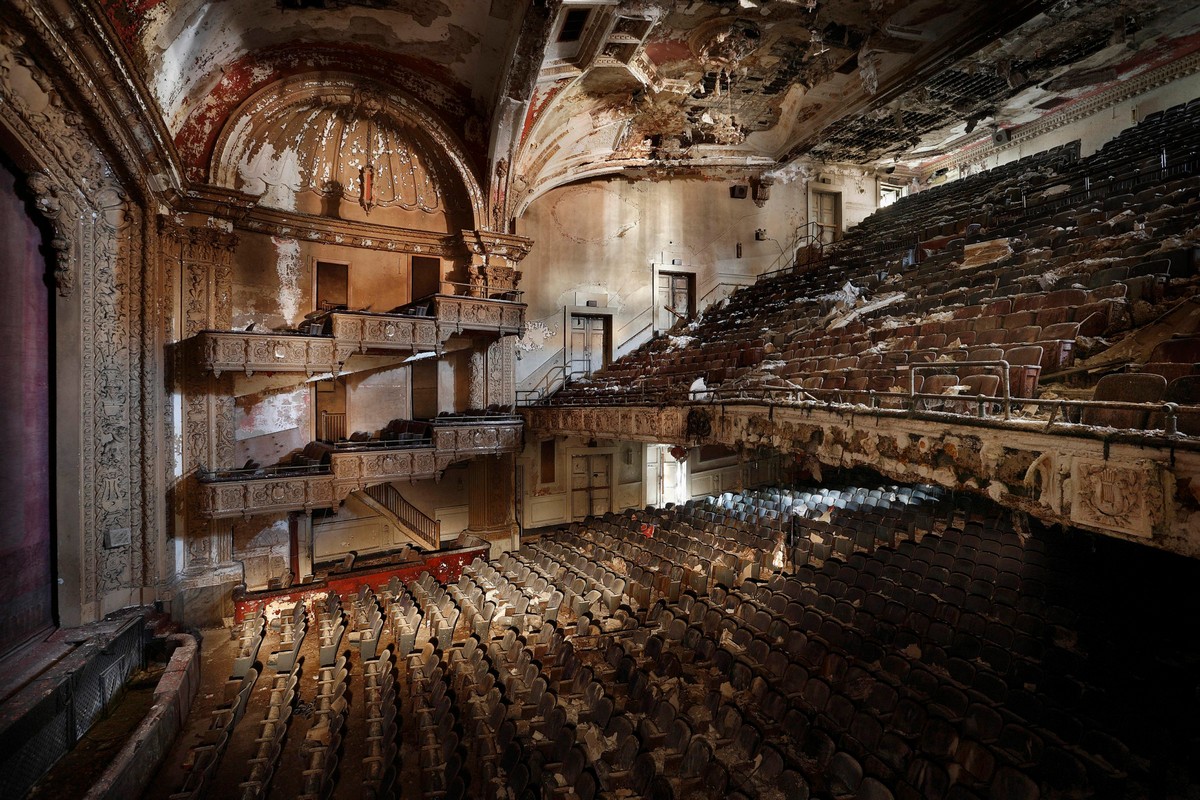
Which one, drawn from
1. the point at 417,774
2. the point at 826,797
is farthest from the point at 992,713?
the point at 417,774

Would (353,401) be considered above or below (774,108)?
below

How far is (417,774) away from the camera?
4.25 metres

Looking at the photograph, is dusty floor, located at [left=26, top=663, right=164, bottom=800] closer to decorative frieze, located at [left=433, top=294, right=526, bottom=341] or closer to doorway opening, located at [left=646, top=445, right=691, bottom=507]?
decorative frieze, located at [left=433, top=294, right=526, bottom=341]

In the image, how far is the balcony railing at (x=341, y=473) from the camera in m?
7.84

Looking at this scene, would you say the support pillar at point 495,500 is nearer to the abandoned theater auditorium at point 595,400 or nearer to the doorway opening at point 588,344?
the abandoned theater auditorium at point 595,400

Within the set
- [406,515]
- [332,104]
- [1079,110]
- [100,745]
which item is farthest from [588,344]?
[1079,110]

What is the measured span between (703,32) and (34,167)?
8.83 metres

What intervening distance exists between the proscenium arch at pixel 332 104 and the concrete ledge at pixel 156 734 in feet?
22.2

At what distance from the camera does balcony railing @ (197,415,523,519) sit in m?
7.84

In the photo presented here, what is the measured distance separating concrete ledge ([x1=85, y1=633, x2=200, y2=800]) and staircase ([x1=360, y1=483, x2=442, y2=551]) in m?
4.04

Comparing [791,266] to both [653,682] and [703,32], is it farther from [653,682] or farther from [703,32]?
[653,682]

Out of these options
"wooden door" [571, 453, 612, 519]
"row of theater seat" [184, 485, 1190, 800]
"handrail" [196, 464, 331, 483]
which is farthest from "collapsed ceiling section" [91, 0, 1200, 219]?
"row of theater seat" [184, 485, 1190, 800]

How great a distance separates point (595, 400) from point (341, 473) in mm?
4196

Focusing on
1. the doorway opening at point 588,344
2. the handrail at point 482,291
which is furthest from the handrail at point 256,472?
the doorway opening at point 588,344
